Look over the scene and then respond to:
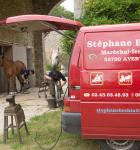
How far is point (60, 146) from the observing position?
837cm

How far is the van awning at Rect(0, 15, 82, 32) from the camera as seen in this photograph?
7.95 meters

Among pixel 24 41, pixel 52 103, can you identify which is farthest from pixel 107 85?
pixel 24 41

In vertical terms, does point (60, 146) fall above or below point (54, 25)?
below

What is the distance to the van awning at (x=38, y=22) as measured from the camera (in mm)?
7945

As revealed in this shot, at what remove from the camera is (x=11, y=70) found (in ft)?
62.8

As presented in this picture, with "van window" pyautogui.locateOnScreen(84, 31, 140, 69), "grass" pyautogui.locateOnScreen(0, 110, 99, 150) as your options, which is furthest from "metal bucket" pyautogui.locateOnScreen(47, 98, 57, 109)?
"van window" pyautogui.locateOnScreen(84, 31, 140, 69)

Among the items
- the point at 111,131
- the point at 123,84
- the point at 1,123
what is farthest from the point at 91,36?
the point at 1,123

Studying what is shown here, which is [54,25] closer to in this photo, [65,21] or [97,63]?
[65,21]

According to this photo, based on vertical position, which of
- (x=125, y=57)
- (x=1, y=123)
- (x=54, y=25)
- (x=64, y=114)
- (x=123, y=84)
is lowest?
(x=1, y=123)

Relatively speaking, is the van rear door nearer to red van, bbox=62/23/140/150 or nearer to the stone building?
red van, bbox=62/23/140/150

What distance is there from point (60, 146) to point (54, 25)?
253 centimetres

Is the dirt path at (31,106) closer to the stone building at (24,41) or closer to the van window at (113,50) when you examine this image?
the stone building at (24,41)

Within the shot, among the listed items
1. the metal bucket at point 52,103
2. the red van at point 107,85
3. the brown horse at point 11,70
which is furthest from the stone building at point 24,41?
the red van at point 107,85

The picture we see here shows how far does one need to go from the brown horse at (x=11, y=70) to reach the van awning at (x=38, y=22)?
30.4 ft
